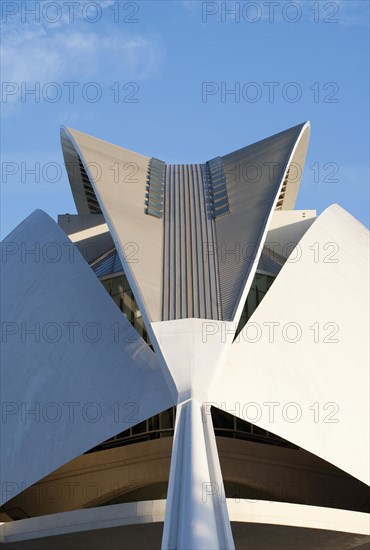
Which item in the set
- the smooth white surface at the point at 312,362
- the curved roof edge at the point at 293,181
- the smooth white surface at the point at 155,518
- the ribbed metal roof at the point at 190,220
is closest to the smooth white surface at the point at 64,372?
the smooth white surface at the point at 155,518

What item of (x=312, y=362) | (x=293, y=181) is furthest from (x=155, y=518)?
(x=293, y=181)

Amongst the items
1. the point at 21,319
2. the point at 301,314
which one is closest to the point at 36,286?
the point at 21,319

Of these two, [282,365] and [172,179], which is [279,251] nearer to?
[172,179]

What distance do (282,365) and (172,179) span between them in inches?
394

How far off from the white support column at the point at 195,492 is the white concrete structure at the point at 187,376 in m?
0.03

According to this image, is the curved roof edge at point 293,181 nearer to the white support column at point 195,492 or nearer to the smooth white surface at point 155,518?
the smooth white surface at point 155,518

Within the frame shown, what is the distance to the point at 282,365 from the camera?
630 inches

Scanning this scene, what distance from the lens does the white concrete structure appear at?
556 inches

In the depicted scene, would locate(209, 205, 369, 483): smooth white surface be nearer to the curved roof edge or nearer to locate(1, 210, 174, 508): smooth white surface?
locate(1, 210, 174, 508): smooth white surface

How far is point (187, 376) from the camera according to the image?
46.1 feet

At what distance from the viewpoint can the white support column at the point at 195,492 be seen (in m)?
10.2

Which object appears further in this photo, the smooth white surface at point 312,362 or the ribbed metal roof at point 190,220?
the ribbed metal roof at point 190,220

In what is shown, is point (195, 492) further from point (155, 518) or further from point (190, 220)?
point (190, 220)

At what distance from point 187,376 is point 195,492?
3.20m
